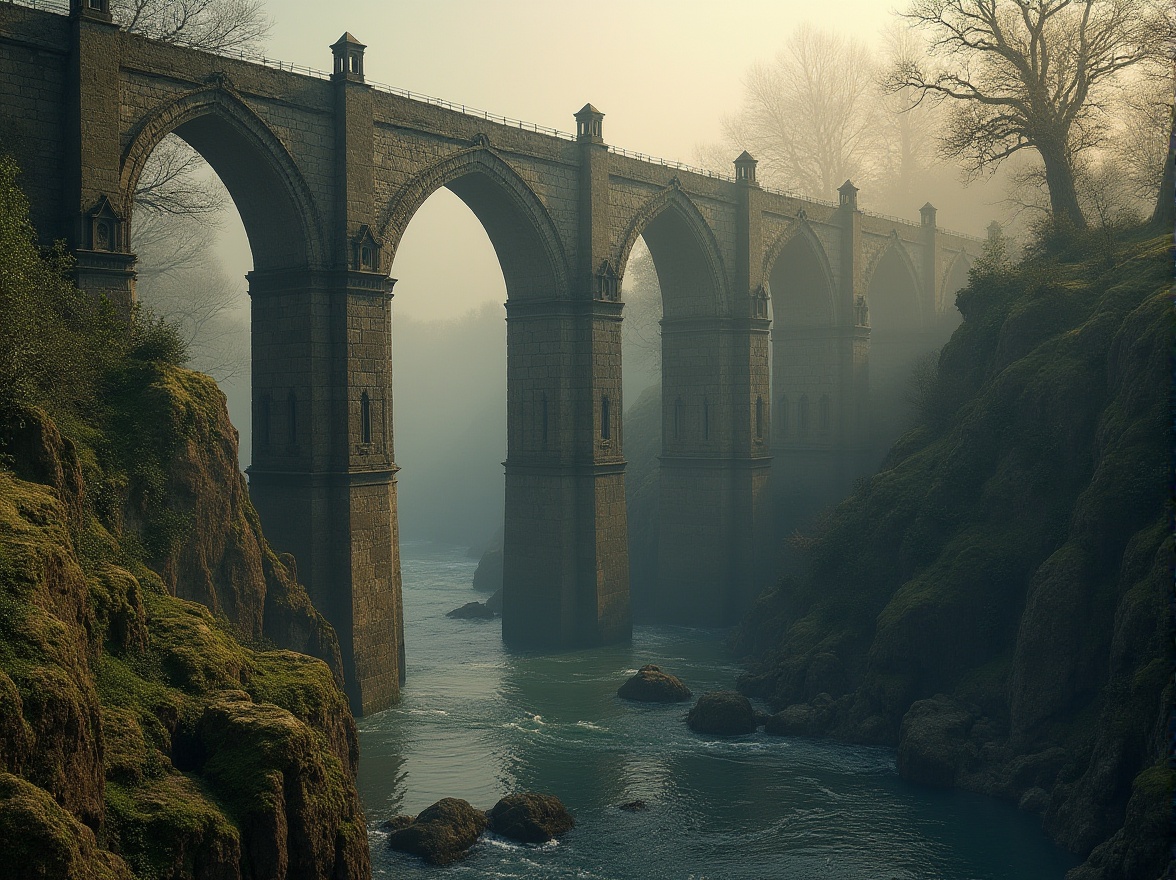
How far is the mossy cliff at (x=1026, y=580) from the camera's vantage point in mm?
20516

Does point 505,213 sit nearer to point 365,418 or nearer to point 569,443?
point 569,443

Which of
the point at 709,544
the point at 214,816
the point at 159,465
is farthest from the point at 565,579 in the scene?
the point at 214,816

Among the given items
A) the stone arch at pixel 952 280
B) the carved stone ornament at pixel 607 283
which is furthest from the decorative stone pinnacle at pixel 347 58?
the stone arch at pixel 952 280

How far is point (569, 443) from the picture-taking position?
→ 37.1m

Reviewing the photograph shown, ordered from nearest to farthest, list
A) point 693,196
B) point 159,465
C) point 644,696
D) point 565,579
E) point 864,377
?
1. point 159,465
2. point 644,696
3. point 565,579
4. point 693,196
5. point 864,377

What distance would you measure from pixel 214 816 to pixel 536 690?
21132 millimetres

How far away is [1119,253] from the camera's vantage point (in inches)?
1324

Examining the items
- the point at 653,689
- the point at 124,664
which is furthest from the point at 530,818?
the point at 653,689

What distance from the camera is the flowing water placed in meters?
20.3

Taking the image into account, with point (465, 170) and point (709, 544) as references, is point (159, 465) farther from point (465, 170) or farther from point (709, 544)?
point (709, 544)

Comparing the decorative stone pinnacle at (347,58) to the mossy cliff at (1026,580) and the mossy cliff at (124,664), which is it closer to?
the mossy cliff at (124,664)

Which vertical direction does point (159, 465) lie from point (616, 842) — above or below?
above

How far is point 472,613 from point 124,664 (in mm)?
31216

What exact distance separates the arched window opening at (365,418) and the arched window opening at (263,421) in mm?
2476
